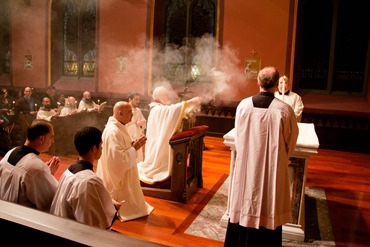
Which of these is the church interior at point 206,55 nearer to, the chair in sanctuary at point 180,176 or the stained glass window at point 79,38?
Answer: the stained glass window at point 79,38

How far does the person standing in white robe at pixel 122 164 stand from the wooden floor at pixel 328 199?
0.18m

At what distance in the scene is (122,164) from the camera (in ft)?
13.8

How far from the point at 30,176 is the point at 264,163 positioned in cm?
181

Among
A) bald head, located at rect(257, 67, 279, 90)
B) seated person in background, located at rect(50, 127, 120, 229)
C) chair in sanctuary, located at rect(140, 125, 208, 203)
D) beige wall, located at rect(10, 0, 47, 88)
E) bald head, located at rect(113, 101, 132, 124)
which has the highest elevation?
Result: beige wall, located at rect(10, 0, 47, 88)

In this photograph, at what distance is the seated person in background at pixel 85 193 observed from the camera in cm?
228

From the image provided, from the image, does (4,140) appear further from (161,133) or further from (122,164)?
(122,164)

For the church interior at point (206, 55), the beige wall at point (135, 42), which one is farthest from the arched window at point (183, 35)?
the beige wall at point (135, 42)

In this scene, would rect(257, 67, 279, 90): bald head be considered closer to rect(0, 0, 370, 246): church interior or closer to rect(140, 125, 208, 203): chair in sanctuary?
rect(140, 125, 208, 203): chair in sanctuary

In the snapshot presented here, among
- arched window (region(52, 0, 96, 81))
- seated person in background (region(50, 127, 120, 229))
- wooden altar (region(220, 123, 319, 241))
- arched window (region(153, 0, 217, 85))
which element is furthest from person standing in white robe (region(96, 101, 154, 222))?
arched window (region(52, 0, 96, 81))

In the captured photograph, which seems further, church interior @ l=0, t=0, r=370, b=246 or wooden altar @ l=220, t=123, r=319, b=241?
church interior @ l=0, t=0, r=370, b=246

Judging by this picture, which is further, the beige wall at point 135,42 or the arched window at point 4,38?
the arched window at point 4,38

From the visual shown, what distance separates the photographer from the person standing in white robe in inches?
163

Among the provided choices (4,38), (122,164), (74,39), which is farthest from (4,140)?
(4,38)

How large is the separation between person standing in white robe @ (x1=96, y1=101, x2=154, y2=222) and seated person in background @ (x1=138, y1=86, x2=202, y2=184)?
80cm
